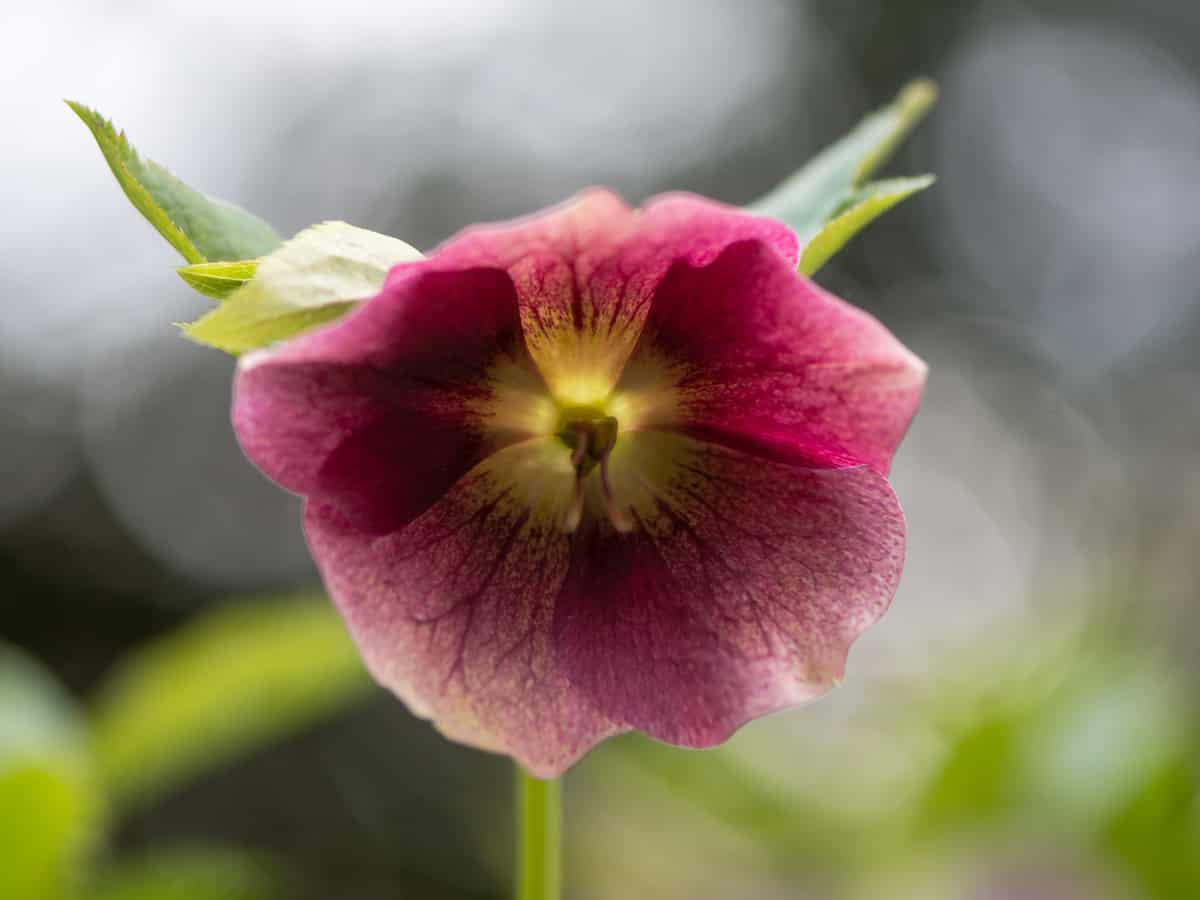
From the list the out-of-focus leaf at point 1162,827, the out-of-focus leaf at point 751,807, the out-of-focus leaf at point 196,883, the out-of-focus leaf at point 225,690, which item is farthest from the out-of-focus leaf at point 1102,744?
the out-of-focus leaf at point 196,883

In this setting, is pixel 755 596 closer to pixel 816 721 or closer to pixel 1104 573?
pixel 816 721

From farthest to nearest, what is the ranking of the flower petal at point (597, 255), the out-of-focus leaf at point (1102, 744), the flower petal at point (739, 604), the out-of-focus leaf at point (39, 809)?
the out-of-focus leaf at point (1102, 744), the out-of-focus leaf at point (39, 809), the flower petal at point (739, 604), the flower petal at point (597, 255)

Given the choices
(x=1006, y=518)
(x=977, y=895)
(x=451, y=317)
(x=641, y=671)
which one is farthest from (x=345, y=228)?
(x=1006, y=518)

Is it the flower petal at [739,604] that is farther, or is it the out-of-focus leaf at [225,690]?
the out-of-focus leaf at [225,690]

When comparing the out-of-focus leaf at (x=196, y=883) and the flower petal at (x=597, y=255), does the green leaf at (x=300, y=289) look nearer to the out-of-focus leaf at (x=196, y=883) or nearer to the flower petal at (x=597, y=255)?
the flower petal at (x=597, y=255)

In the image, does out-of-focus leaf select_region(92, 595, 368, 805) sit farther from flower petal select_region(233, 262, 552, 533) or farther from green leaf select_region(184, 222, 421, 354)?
green leaf select_region(184, 222, 421, 354)

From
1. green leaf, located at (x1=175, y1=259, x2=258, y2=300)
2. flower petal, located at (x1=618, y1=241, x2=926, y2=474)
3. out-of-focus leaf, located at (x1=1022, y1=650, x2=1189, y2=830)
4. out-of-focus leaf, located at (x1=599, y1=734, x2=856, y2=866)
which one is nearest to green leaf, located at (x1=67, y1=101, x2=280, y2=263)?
green leaf, located at (x1=175, y1=259, x2=258, y2=300)

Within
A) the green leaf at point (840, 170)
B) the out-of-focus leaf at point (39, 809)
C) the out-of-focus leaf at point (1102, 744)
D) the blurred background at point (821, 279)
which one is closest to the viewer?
the green leaf at point (840, 170)
